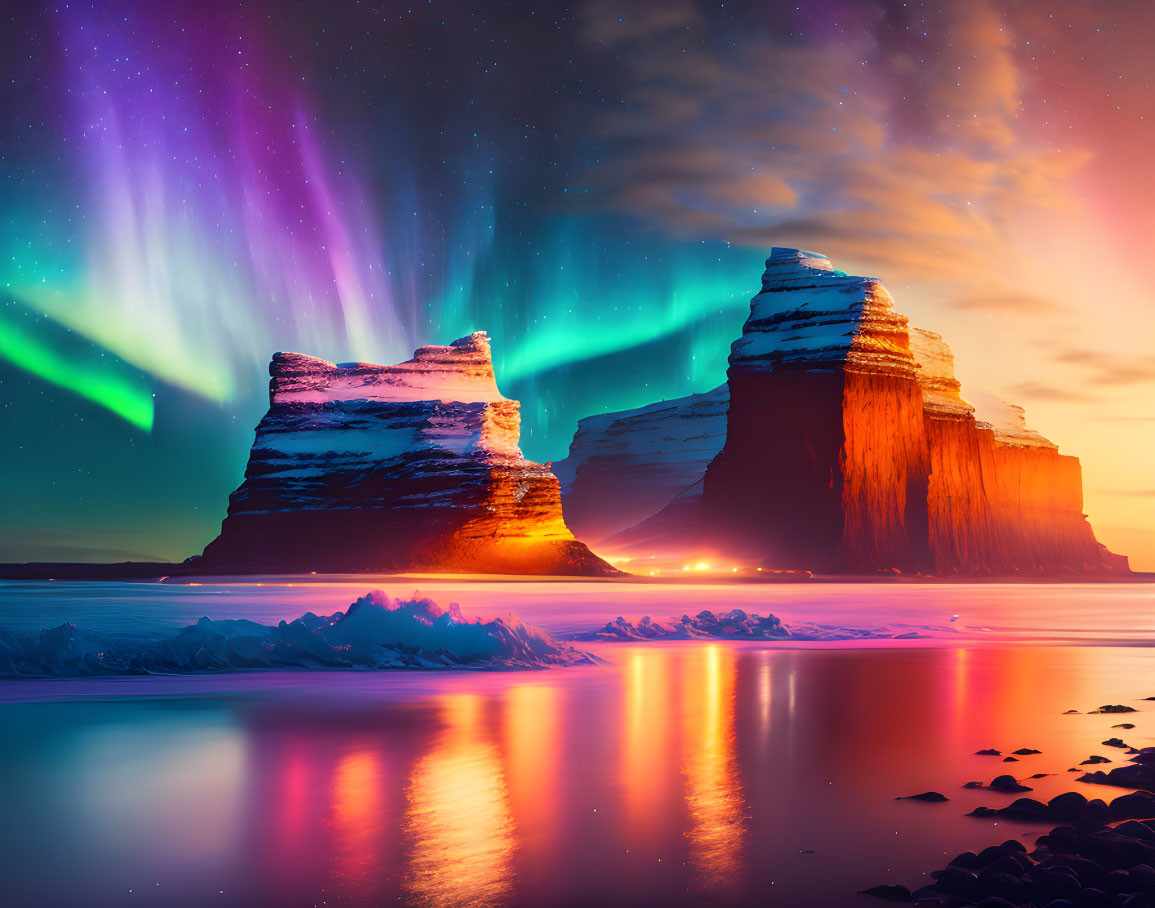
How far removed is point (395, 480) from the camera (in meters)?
105

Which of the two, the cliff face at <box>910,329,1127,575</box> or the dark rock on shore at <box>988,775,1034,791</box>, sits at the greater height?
the cliff face at <box>910,329,1127,575</box>

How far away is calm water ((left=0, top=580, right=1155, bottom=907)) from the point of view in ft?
21.4

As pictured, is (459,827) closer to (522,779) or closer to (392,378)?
(522,779)

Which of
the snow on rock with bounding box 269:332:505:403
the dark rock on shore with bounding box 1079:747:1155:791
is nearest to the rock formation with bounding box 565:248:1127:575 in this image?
the snow on rock with bounding box 269:332:505:403

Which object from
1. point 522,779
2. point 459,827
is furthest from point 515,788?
point 459,827

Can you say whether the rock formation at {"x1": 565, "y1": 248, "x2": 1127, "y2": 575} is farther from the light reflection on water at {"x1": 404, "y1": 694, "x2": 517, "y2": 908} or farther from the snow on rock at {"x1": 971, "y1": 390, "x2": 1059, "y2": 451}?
the light reflection on water at {"x1": 404, "y1": 694, "x2": 517, "y2": 908}

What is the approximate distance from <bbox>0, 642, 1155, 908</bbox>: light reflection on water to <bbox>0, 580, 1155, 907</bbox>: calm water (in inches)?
1.4

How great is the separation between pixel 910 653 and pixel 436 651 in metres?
11.5

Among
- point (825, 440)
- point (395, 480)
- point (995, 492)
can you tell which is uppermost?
point (825, 440)

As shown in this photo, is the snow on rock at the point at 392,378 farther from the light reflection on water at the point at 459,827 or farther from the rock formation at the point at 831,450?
the light reflection on water at the point at 459,827

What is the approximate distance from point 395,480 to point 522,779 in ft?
318

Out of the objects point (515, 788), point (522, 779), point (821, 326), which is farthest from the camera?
point (821, 326)

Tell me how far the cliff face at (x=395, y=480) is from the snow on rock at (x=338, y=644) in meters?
63.5

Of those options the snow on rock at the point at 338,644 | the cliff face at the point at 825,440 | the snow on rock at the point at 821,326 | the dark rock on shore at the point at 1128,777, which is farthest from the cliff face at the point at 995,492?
the dark rock on shore at the point at 1128,777
